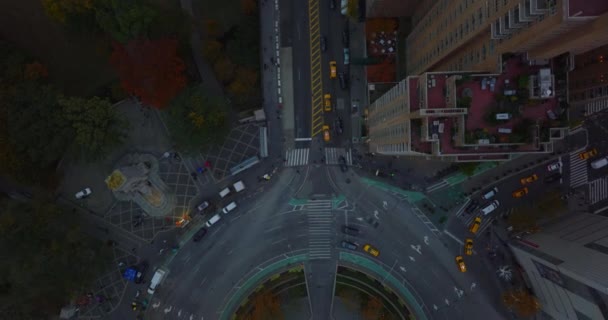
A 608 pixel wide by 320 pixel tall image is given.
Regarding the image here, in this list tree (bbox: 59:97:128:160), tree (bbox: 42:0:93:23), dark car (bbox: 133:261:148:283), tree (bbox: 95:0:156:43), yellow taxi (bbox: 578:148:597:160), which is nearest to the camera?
tree (bbox: 95:0:156:43)

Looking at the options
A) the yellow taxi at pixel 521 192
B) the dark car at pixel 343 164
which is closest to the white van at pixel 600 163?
the yellow taxi at pixel 521 192

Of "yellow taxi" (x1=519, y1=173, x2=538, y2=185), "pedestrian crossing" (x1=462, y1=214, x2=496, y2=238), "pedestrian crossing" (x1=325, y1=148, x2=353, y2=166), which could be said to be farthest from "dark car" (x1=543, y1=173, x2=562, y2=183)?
"pedestrian crossing" (x1=325, y1=148, x2=353, y2=166)

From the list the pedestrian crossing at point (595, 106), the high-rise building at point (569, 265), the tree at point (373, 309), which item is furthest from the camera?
the tree at point (373, 309)

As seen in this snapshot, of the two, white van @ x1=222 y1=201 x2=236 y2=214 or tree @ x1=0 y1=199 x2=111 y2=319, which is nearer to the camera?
tree @ x1=0 y1=199 x2=111 y2=319

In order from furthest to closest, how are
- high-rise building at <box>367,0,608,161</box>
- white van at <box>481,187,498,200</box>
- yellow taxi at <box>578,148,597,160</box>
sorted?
1. yellow taxi at <box>578,148,597,160</box>
2. white van at <box>481,187,498,200</box>
3. high-rise building at <box>367,0,608,161</box>

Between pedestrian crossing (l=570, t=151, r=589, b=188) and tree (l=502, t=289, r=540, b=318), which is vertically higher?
pedestrian crossing (l=570, t=151, r=589, b=188)

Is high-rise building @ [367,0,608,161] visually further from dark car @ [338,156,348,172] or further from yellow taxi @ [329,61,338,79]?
yellow taxi @ [329,61,338,79]

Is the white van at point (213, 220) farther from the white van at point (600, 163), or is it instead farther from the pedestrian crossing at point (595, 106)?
the white van at point (600, 163)
